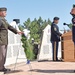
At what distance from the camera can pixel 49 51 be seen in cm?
1331

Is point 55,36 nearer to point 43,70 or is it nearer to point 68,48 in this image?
point 68,48

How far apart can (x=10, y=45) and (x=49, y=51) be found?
339 centimetres

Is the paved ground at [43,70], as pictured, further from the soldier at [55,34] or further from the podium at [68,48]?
the soldier at [55,34]

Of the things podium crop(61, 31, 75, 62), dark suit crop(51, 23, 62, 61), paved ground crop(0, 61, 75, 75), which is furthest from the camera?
dark suit crop(51, 23, 62, 61)

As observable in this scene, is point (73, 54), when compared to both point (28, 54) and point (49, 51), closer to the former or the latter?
point (49, 51)


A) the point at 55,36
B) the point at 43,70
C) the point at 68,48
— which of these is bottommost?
the point at 43,70

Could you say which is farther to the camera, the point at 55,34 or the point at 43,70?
the point at 55,34

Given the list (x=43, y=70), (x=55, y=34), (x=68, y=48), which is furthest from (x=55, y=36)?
(x=43, y=70)

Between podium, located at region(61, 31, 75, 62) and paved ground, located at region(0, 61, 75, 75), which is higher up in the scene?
podium, located at region(61, 31, 75, 62)

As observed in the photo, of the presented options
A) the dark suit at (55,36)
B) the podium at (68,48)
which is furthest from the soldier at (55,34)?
the podium at (68,48)

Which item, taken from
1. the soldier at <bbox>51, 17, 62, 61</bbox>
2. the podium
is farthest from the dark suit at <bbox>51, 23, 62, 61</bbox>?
the podium

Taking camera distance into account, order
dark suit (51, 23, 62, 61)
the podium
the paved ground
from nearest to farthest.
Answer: the paved ground < the podium < dark suit (51, 23, 62, 61)

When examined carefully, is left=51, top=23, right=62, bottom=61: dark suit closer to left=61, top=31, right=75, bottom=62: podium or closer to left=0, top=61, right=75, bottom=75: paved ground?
left=61, top=31, right=75, bottom=62: podium

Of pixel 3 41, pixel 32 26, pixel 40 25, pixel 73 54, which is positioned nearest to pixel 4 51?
pixel 3 41
